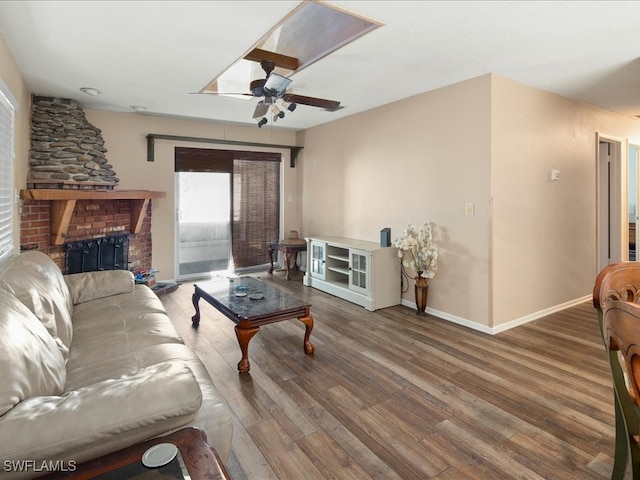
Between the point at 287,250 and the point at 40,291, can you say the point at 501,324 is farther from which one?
the point at 40,291

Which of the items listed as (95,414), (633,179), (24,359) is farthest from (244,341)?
(633,179)

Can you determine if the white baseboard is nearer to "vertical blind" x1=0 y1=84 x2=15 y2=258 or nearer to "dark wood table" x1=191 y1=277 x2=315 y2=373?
"dark wood table" x1=191 y1=277 x2=315 y2=373

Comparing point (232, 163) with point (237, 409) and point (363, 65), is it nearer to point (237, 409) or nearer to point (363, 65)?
point (363, 65)

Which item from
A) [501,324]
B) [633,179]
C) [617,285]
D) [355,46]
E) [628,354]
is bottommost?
[501,324]

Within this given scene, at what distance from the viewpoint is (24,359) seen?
1254 millimetres

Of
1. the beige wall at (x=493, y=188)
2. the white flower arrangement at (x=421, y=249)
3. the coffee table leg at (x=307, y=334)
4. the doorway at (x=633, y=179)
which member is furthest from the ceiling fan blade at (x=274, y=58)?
the doorway at (x=633, y=179)

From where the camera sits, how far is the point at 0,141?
8.91ft

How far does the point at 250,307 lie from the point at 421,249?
6.46ft

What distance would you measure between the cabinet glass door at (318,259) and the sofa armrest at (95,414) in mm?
3832

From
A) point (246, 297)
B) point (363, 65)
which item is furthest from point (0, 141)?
point (363, 65)

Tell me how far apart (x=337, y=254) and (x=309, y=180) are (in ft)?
5.88

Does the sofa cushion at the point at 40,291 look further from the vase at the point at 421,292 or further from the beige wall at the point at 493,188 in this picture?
the beige wall at the point at 493,188

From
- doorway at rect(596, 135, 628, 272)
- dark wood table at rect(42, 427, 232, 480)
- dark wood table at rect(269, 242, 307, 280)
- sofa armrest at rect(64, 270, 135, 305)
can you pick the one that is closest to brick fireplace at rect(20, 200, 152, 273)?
sofa armrest at rect(64, 270, 135, 305)

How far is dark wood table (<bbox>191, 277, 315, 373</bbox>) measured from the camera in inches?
107
